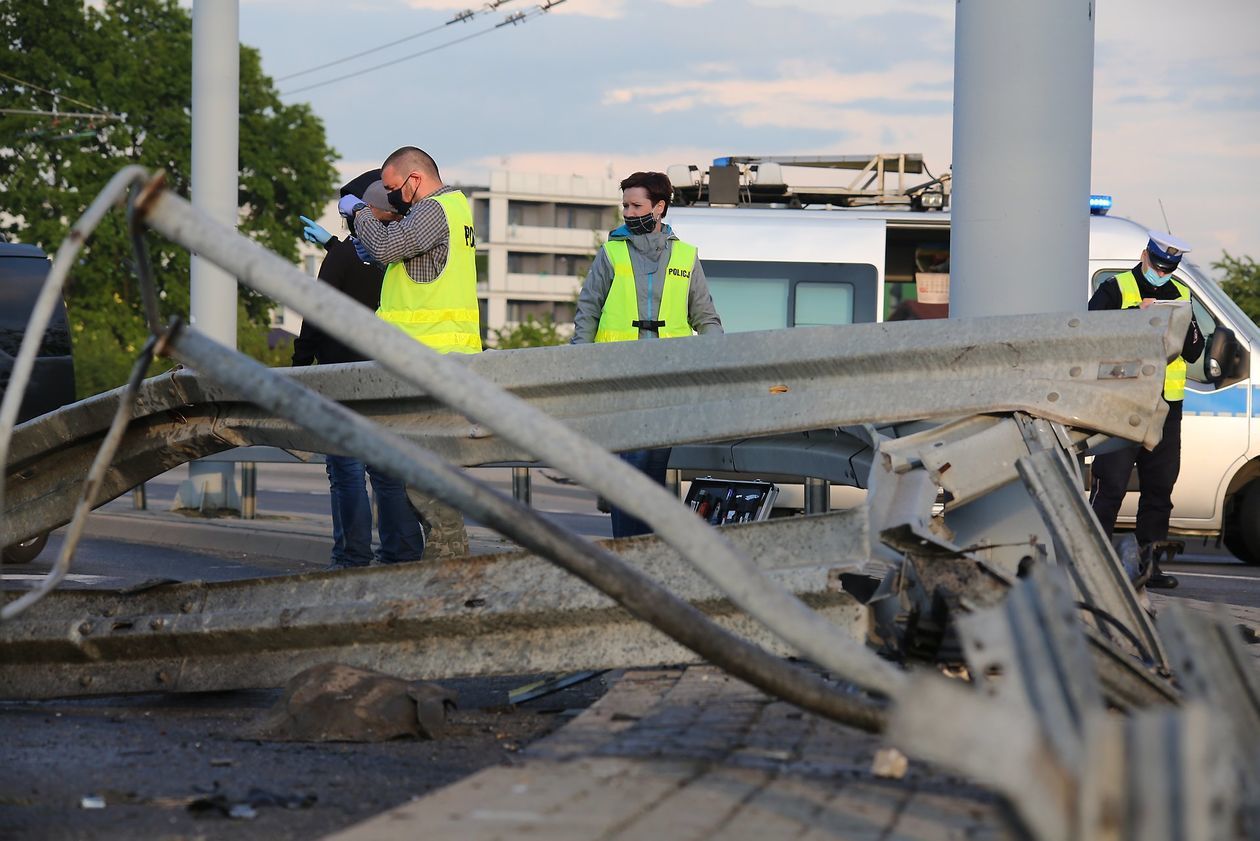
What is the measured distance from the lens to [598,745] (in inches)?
157

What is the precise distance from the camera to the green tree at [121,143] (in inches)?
1822

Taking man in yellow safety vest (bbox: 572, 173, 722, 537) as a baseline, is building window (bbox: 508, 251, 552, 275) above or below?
above

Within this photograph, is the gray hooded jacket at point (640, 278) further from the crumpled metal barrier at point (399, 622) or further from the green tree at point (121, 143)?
the green tree at point (121, 143)

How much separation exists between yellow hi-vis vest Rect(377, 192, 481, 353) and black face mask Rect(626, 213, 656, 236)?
3.19 feet

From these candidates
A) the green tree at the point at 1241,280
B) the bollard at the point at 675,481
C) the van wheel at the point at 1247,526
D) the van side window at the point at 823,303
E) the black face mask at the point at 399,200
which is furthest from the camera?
the green tree at the point at 1241,280

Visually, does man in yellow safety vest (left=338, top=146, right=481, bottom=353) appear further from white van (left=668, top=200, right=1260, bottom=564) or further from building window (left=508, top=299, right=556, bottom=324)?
building window (left=508, top=299, right=556, bottom=324)

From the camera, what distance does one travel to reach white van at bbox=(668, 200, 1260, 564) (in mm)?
12008

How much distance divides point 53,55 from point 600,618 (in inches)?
1934

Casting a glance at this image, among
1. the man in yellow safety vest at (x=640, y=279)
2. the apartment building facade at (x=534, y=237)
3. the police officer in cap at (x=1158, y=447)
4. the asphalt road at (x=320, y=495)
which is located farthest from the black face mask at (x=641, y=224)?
the apartment building facade at (x=534, y=237)

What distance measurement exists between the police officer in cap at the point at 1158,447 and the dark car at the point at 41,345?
6463mm

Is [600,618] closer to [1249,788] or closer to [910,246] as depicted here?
[1249,788]

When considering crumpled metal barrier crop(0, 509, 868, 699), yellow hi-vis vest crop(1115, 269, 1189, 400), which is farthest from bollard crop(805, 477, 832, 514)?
crumpled metal barrier crop(0, 509, 868, 699)

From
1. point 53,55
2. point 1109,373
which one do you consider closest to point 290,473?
point 1109,373

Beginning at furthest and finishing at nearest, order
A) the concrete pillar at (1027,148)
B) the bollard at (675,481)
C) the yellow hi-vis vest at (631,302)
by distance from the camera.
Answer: the bollard at (675,481)
the yellow hi-vis vest at (631,302)
the concrete pillar at (1027,148)
